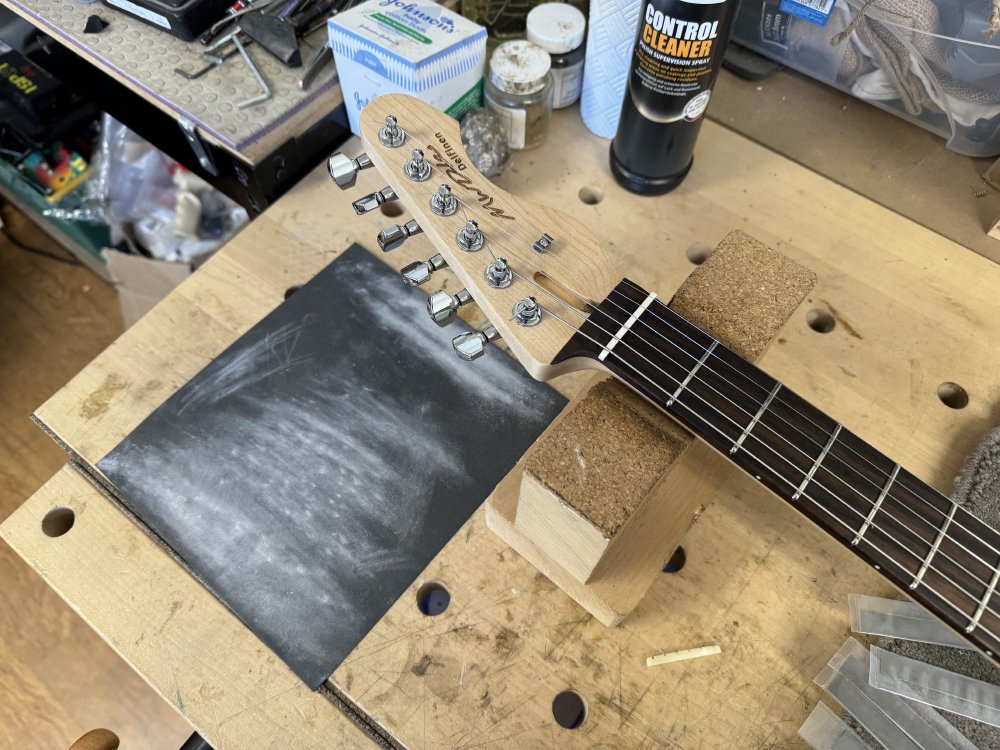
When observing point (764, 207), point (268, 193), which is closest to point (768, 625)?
point (764, 207)

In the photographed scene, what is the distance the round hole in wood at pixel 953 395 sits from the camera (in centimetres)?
71

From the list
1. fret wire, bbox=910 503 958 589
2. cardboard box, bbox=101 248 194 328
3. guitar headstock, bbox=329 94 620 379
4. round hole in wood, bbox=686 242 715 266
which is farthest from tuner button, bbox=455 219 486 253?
cardboard box, bbox=101 248 194 328

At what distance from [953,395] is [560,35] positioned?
61cm

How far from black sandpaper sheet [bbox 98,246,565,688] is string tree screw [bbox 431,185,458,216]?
16 centimetres

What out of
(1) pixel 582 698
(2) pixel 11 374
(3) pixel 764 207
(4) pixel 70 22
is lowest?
(2) pixel 11 374

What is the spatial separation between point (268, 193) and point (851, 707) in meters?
0.82

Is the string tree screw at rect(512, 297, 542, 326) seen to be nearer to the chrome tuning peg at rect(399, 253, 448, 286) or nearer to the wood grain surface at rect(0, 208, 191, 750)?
the chrome tuning peg at rect(399, 253, 448, 286)

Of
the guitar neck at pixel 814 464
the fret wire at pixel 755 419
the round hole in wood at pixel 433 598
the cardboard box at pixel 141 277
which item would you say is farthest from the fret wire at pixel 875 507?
the cardboard box at pixel 141 277

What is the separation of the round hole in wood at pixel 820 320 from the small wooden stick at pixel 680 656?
376 mm

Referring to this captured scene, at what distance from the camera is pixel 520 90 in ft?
2.64

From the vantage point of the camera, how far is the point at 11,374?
144 cm

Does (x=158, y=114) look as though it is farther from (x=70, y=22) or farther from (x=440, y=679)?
(x=440, y=679)

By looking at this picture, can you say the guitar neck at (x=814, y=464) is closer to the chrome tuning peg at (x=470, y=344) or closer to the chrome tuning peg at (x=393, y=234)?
the chrome tuning peg at (x=470, y=344)

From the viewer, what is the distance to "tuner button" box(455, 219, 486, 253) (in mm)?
599
